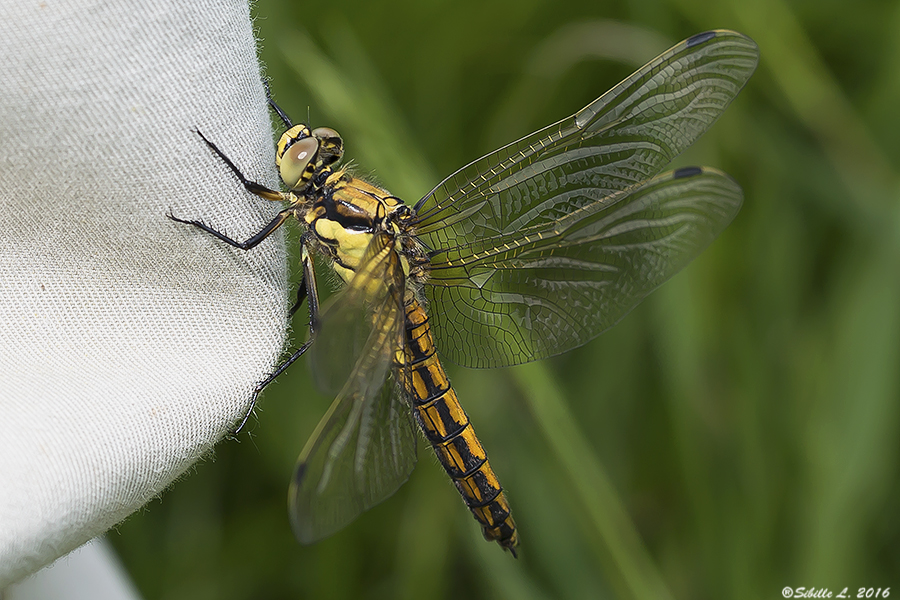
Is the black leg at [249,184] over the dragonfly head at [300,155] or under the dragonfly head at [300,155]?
under

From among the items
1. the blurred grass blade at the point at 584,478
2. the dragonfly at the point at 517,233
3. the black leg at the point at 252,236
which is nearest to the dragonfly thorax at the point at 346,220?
the dragonfly at the point at 517,233

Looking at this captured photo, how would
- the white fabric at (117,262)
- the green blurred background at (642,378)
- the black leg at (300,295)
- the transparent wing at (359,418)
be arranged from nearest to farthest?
the white fabric at (117,262) < the transparent wing at (359,418) < the black leg at (300,295) < the green blurred background at (642,378)

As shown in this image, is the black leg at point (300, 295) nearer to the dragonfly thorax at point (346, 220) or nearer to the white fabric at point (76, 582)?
the dragonfly thorax at point (346, 220)

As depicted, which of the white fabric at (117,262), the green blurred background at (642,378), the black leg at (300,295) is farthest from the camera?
the green blurred background at (642,378)

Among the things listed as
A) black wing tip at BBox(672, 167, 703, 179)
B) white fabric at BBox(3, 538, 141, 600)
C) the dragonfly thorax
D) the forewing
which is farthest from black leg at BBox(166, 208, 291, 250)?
black wing tip at BBox(672, 167, 703, 179)

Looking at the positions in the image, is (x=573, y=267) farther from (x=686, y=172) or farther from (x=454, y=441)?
(x=454, y=441)

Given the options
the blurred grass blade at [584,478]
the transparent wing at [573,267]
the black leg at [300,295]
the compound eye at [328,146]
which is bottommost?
the blurred grass blade at [584,478]

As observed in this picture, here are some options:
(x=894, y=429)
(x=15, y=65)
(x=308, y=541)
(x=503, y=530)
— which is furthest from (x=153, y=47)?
(x=894, y=429)
